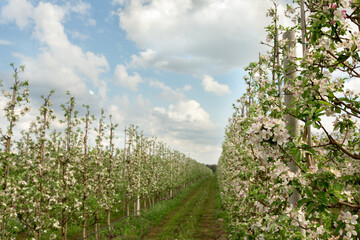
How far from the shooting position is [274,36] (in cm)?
550

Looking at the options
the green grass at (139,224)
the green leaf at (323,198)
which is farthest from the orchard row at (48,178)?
the green leaf at (323,198)

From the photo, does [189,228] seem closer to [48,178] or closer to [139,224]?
[139,224]

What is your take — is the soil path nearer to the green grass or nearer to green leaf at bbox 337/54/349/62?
the green grass

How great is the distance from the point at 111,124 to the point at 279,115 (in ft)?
42.3

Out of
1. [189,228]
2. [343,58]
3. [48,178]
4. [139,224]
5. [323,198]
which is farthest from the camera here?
[139,224]

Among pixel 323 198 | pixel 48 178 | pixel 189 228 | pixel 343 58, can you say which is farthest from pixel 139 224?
pixel 343 58

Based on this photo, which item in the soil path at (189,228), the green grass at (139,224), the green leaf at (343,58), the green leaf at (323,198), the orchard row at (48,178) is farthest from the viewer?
the green grass at (139,224)

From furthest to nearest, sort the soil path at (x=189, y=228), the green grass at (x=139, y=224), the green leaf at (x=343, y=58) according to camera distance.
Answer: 1. the green grass at (x=139, y=224)
2. the soil path at (x=189, y=228)
3. the green leaf at (x=343, y=58)

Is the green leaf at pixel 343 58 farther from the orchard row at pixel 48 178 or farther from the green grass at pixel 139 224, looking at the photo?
the green grass at pixel 139 224

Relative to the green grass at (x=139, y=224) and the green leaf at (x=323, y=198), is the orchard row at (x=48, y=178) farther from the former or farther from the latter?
the green leaf at (x=323, y=198)

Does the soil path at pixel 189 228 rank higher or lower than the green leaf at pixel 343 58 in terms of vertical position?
lower

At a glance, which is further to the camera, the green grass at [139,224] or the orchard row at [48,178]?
the green grass at [139,224]

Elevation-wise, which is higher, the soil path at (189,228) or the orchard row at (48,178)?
the orchard row at (48,178)

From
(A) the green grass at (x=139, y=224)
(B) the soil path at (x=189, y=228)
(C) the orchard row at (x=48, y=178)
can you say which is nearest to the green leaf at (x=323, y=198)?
(C) the orchard row at (x=48, y=178)
